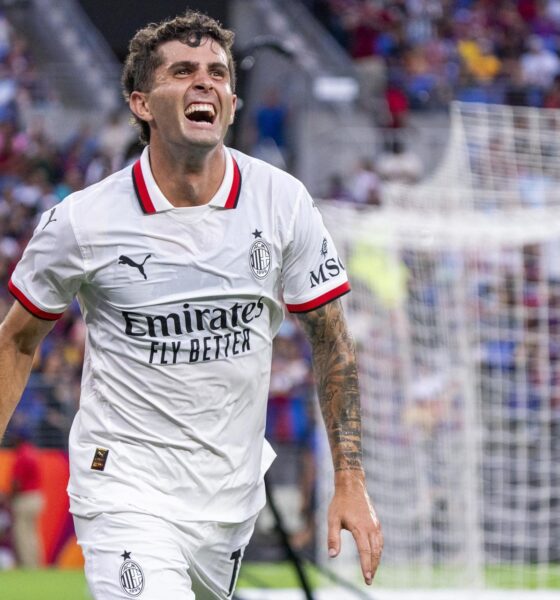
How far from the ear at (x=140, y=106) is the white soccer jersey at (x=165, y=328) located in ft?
0.55

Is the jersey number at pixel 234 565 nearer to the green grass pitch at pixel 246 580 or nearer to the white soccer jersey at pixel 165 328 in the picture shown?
the white soccer jersey at pixel 165 328

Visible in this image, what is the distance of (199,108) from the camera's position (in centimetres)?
398

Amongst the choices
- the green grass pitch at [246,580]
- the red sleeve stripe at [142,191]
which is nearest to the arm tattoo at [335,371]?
the red sleeve stripe at [142,191]

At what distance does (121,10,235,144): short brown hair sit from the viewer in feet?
13.6

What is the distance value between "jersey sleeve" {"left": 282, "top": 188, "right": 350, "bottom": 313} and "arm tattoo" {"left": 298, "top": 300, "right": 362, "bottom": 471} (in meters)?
0.04

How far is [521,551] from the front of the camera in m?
11.3

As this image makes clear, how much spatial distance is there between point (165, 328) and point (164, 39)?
0.88 meters

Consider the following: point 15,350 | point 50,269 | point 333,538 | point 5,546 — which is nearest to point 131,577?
point 333,538

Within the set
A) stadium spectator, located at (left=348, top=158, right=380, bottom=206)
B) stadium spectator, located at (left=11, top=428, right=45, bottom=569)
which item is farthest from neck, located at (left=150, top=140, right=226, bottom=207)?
stadium spectator, located at (left=348, top=158, right=380, bottom=206)

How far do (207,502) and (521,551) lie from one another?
7788 millimetres

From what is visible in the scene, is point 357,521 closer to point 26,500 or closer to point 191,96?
point 191,96

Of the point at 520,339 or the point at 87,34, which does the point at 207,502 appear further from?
the point at 87,34

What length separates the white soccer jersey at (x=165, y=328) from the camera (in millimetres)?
3975

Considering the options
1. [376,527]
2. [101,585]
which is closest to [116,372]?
[101,585]
